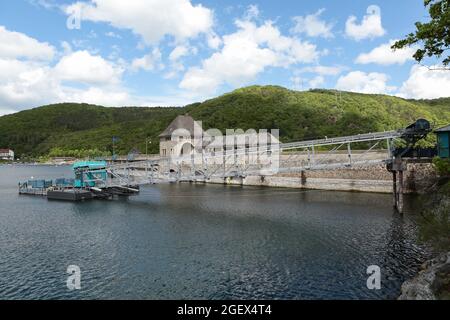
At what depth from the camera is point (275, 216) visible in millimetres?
35688

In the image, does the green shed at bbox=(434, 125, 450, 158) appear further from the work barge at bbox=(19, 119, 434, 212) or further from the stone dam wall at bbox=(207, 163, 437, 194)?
the stone dam wall at bbox=(207, 163, 437, 194)

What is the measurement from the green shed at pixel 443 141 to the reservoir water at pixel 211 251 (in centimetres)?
702

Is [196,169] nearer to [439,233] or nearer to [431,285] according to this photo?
[439,233]

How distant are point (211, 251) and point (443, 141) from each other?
24.4 m

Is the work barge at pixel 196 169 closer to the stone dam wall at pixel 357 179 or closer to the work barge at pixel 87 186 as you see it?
the work barge at pixel 87 186

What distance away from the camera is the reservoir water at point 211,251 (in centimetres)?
1759

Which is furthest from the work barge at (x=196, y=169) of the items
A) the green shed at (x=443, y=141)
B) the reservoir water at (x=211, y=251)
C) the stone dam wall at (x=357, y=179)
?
the reservoir water at (x=211, y=251)

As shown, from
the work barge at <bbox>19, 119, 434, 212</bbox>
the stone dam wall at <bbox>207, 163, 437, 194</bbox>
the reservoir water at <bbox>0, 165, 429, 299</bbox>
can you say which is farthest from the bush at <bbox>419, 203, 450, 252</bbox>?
the stone dam wall at <bbox>207, 163, 437, 194</bbox>

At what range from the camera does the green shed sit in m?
31.8

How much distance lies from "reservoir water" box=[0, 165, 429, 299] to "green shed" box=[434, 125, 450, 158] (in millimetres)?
7017

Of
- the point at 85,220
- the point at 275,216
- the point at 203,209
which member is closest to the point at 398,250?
the point at 275,216

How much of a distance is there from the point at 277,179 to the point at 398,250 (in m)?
41.2

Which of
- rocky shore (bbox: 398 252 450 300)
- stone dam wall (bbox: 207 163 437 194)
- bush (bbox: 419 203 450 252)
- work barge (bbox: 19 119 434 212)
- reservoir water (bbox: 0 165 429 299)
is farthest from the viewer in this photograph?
stone dam wall (bbox: 207 163 437 194)
